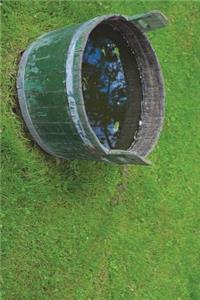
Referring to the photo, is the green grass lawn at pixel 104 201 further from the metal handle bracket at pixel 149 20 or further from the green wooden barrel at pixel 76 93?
the metal handle bracket at pixel 149 20

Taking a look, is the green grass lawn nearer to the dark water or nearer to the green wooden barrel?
the green wooden barrel

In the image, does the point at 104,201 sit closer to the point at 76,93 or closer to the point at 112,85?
the point at 112,85

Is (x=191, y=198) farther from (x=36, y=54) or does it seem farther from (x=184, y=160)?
(x=36, y=54)

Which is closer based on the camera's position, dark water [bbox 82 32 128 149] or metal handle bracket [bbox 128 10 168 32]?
metal handle bracket [bbox 128 10 168 32]

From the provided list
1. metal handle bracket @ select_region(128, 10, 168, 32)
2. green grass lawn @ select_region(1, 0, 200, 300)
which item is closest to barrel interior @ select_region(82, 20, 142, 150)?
metal handle bracket @ select_region(128, 10, 168, 32)

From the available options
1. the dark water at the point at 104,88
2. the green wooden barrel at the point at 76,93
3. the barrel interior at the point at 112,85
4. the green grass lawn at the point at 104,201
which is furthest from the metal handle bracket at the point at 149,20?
the green grass lawn at the point at 104,201

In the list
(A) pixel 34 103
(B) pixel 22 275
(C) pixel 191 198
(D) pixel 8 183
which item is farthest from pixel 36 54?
(C) pixel 191 198
